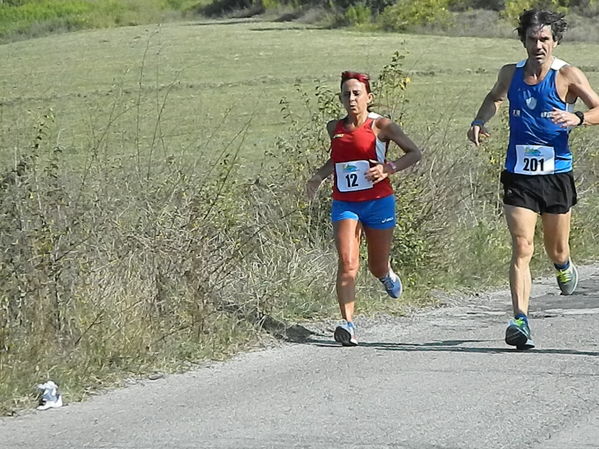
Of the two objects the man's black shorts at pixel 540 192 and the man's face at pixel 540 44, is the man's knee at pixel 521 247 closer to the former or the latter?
the man's black shorts at pixel 540 192

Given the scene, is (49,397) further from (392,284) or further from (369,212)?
(392,284)

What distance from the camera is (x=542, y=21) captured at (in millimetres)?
8391

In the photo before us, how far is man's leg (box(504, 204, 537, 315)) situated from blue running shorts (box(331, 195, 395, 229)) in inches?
32.8

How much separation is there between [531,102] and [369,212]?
1.32m

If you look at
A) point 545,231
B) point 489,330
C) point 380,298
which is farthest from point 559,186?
point 380,298

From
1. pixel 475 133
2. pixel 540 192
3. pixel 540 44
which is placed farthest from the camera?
pixel 475 133

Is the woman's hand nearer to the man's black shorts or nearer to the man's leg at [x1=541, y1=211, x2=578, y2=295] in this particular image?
the man's black shorts

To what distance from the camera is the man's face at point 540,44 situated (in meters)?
8.34

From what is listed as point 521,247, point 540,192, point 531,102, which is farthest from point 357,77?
point 521,247

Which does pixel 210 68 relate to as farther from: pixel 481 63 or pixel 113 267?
pixel 113 267

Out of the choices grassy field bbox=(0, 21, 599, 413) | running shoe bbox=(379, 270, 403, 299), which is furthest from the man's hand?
grassy field bbox=(0, 21, 599, 413)

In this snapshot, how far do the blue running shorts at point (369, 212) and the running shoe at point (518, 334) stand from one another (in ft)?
3.69

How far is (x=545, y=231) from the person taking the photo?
8.91 m

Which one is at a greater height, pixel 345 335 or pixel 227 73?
pixel 345 335
